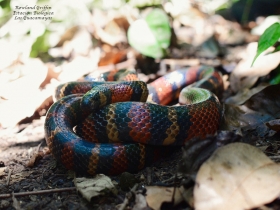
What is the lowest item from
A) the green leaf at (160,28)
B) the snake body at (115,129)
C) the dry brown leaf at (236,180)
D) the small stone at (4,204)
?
the small stone at (4,204)

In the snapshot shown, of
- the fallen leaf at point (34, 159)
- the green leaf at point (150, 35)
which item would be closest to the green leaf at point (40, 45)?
the green leaf at point (150, 35)

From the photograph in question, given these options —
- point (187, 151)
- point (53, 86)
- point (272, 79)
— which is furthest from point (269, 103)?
point (53, 86)

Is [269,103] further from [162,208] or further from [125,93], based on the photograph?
[162,208]

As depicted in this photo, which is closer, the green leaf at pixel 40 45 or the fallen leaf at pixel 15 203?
the fallen leaf at pixel 15 203

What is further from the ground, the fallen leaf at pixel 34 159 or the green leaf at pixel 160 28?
the green leaf at pixel 160 28

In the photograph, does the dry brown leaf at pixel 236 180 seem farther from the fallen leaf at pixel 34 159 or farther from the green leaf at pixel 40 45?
the green leaf at pixel 40 45

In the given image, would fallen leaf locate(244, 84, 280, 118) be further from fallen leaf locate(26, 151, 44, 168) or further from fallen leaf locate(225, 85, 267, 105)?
fallen leaf locate(26, 151, 44, 168)

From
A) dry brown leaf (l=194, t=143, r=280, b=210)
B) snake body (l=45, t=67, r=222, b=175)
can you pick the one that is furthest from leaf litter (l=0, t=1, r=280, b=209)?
snake body (l=45, t=67, r=222, b=175)
